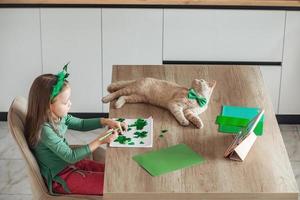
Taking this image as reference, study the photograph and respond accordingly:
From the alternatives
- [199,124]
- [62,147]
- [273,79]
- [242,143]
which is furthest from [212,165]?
[273,79]

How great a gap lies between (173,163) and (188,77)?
32.0 inches

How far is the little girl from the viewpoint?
3104 mm

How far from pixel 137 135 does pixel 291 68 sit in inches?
74.5

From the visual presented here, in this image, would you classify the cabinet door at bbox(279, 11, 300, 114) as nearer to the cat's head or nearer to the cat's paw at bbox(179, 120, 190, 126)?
the cat's head

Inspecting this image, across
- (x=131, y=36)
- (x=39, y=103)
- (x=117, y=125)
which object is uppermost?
(x=131, y=36)

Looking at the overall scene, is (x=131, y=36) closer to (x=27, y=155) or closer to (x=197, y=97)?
(x=197, y=97)

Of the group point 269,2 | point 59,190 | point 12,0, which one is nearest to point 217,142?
point 59,190

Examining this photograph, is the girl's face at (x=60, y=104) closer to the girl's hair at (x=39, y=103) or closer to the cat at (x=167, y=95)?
the girl's hair at (x=39, y=103)

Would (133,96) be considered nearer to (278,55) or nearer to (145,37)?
(145,37)

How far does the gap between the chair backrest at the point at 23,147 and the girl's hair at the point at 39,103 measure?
0.20 feet

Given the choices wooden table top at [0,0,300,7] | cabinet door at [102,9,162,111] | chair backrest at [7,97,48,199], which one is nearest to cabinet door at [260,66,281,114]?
wooden table top at [0,0,300,7]

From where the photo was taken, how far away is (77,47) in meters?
4.69

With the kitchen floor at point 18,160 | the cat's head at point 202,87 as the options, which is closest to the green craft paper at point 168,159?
the cat's head at point 202,87

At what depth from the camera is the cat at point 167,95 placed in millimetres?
3271
